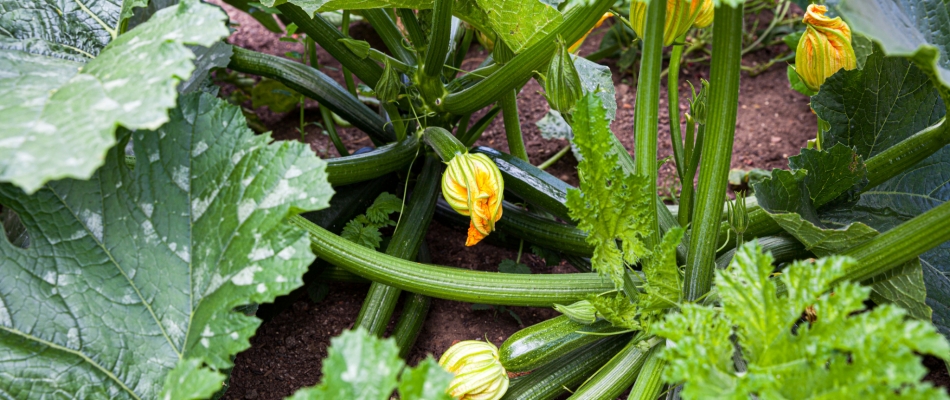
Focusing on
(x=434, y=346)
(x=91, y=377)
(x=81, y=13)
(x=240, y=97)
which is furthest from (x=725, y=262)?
(x=240, y=97)

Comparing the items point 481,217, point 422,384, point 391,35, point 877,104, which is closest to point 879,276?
point 877,104

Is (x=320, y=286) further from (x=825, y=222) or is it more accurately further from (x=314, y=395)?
(x=825, y=222)

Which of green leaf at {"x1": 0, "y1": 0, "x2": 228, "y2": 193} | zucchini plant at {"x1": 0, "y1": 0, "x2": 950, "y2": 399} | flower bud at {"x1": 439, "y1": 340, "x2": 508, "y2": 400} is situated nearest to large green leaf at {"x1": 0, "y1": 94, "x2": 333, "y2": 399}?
zucchini plant at {"x1": 0, "y1": 0, "x2": 950, "y2": 399}

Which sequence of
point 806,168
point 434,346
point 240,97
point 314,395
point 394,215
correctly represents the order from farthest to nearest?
point 240,97 < point 394,215 < point 434,346 < point 806,168 < point 314,395

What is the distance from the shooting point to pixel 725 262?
1.25 metres

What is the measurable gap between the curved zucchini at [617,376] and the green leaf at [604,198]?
15cm

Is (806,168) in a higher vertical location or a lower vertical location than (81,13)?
higher

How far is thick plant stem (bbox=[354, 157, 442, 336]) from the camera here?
1.39 metres

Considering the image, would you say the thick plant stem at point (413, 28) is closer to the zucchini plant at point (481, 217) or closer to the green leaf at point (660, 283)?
the zucchini plant at point (481, 217)

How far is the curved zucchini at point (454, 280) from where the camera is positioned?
3.98ft

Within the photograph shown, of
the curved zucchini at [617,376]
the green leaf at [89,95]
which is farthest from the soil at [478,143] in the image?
the green leaf at [89,95]

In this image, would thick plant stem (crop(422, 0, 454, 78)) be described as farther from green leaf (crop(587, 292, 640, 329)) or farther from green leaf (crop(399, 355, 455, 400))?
green leaf (crop(399, 355, 455, 400))

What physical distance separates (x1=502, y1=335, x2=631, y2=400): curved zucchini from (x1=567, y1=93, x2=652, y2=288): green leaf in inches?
9.6

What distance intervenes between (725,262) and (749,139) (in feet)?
3.29
